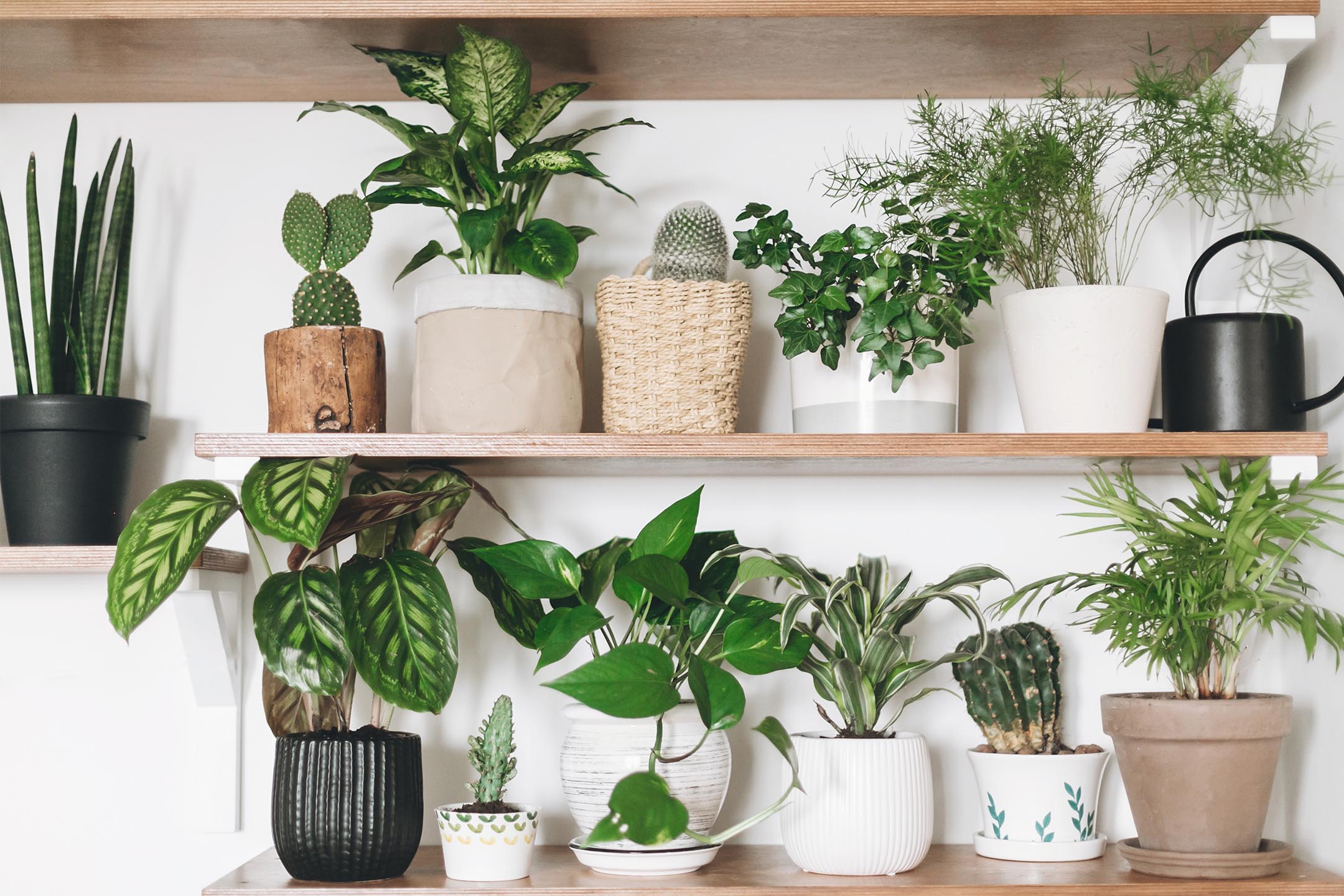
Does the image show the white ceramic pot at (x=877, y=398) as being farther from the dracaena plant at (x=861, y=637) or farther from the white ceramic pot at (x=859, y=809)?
the white ceramic pot at (x=859, y=809)

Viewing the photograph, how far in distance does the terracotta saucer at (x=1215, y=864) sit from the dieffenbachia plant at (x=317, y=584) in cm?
68

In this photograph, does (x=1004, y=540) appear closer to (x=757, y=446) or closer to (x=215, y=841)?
(x=757, y=446)

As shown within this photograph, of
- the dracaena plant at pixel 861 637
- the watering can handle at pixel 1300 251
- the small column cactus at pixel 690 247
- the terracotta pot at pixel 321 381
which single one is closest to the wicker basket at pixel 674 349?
the small column cactus at pixel 690 247

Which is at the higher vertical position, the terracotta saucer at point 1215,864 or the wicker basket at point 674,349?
the wicker basket at point 674,349

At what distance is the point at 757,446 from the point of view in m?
1.07

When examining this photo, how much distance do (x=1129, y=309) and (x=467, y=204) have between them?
0.68m

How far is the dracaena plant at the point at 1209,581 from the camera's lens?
104cm

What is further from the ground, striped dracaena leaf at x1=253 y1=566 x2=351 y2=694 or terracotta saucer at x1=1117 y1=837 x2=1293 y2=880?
striped dracaena leaf at x1=253 y1=566 x2=351 y2=694

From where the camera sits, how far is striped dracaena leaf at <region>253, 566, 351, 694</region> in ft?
3.16

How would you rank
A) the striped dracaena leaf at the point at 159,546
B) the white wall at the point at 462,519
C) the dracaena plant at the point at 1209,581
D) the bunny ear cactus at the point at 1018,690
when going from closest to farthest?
the striped dracaena leaf at the point at 159,546 < the dracaena plant at the point at 1209,581 < the bunny ear cactus at the point at 1018,690 < the white wall at the point at 462,519

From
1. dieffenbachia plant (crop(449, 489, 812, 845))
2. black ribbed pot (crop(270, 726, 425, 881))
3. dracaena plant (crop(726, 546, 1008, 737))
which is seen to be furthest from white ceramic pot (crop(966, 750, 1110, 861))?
black ribbed pot (crop(270, 726, 425, 881))

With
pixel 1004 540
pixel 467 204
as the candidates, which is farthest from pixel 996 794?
pixel 467 204

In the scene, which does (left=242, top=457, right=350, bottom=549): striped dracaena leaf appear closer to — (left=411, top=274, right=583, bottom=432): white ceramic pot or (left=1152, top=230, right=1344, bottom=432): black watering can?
(left=411, top=274, right=583, bottom=432): white ceramic pot

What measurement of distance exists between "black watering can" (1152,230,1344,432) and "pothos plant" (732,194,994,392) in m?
0.23
